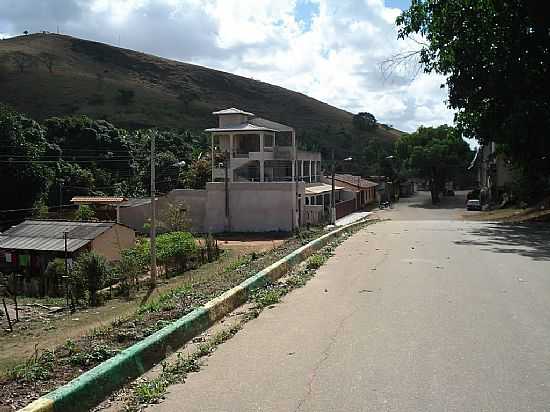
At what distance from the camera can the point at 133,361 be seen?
219 inches

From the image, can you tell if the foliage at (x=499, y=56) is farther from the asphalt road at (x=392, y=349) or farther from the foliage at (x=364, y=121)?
the foliage at (x=364, y=121)

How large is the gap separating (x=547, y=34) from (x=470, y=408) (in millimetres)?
22954

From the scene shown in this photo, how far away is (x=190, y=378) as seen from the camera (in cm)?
550

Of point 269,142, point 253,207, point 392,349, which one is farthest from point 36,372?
point 269,142

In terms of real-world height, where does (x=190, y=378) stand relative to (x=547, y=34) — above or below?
below

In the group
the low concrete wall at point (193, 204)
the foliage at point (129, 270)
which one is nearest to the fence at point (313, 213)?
the low concrete wall at point (193, 204)

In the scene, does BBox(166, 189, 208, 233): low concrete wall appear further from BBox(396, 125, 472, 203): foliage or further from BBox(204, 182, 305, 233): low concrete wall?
BBox(396, 125, 472, 203): foliage

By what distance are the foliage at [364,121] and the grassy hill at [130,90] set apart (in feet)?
6.05

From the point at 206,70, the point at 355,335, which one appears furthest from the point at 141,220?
the point at 206,70

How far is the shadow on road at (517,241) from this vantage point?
51.7 feet

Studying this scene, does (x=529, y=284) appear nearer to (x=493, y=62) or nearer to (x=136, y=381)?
(x=136, y=381)

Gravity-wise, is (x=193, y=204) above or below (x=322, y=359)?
above

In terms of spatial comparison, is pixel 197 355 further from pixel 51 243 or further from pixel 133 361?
pixel 51 243

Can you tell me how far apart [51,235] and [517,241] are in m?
21.9
